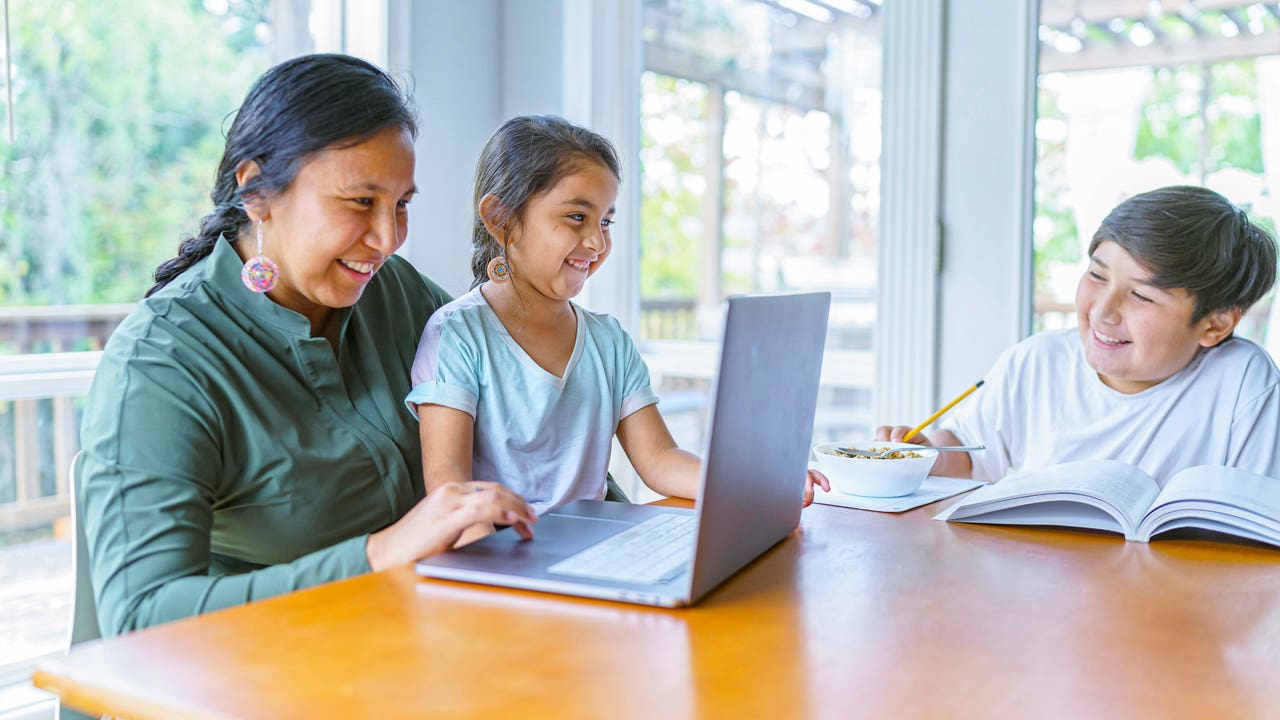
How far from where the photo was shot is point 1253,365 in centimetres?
166

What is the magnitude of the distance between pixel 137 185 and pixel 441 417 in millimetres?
1559

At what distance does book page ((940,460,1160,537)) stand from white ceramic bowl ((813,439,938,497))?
0.10 metres

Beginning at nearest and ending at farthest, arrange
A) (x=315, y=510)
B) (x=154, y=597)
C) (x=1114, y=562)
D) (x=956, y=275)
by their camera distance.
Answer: (x=154, y=597), (x=1114, y=562), (x=315, y=510), (x=956, y=275)

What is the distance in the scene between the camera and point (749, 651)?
0.82 m

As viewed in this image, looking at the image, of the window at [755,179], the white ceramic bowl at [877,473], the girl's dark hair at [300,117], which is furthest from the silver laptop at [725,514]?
the window at [755,179]

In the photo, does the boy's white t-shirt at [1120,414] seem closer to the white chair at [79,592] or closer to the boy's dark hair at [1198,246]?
the boy's dark hair at [1198,246]

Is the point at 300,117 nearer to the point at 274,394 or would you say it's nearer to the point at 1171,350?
the point at 274,394

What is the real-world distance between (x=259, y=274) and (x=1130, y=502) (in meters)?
1.06

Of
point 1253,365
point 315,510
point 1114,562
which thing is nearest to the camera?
point 1114,562

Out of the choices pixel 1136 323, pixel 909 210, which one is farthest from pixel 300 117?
pixel 909 210

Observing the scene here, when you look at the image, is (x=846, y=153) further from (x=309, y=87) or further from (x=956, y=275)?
(x=309, y=87)

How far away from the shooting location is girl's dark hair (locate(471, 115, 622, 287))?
152cm

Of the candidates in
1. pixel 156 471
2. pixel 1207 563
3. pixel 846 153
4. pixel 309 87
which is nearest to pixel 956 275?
pixel 846 153

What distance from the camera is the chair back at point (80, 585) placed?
1.15m
